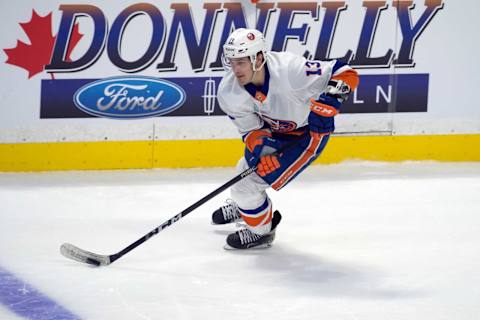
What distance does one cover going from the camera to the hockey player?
3701 mm

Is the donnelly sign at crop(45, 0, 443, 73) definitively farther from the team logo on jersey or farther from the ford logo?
the team logo on jersey

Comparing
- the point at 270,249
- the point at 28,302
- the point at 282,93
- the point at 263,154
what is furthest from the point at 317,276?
the point at 28,302

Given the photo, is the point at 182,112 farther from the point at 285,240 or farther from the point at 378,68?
the point at 285,240

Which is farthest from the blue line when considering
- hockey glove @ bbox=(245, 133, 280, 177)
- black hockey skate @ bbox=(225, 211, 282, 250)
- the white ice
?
hockey glove @ bbox=(245, 133, 280, 177)

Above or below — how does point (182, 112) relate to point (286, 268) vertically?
above

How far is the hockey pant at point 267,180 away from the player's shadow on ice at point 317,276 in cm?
16

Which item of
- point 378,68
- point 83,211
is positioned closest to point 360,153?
point 378,68

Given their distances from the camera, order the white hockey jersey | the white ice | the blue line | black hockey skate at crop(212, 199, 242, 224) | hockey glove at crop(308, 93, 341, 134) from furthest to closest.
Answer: black hockey skate at crop(212, 199, 242, 224) → the white hockey jersey → hockey glove at crop(308, 93, 341, 134) → the white ice → the blue line

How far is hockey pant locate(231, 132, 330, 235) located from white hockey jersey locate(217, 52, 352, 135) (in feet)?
0.34

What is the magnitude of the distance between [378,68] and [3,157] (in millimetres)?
2240

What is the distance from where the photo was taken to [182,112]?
5.61 meters

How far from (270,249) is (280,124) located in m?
0.54

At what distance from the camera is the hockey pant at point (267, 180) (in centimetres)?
393

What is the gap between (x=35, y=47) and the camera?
17.6 ft
